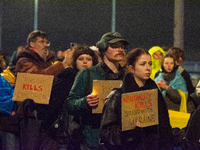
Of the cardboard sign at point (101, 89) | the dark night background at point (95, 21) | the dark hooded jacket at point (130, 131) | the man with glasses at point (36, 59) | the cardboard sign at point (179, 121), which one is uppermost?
the dark night background at point (95, 21)

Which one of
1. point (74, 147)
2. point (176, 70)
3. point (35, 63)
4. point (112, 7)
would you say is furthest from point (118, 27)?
point (74, 147)

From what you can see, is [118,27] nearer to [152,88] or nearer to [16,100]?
[16,100]

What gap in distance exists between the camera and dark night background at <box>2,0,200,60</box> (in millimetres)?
15102

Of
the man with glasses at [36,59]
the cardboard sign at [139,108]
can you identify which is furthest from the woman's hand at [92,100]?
the man with glasses at [36,59]

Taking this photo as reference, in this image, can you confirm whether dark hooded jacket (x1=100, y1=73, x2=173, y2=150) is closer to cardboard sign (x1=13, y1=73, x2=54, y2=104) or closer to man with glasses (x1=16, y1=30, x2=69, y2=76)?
cardboard sign (x1=13, y1=73, x2=54, y2=104)

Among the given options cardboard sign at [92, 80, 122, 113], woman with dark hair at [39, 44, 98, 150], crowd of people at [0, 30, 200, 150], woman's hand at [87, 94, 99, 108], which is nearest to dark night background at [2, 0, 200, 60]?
crowd of people at [0, 30, 200, 150]

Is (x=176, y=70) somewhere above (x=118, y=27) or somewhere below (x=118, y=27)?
below

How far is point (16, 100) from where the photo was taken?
16.4ft

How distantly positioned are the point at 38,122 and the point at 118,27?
11292mm

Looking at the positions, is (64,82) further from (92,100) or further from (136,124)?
(136,124)

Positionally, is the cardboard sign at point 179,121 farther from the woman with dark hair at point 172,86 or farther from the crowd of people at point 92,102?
the woman with dark hair at point 172,86

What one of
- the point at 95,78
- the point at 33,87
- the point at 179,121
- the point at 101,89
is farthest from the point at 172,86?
the point at 101,89

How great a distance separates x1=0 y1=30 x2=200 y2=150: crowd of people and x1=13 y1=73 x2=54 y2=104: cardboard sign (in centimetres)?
6

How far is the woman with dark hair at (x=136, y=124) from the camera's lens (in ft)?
10.7
